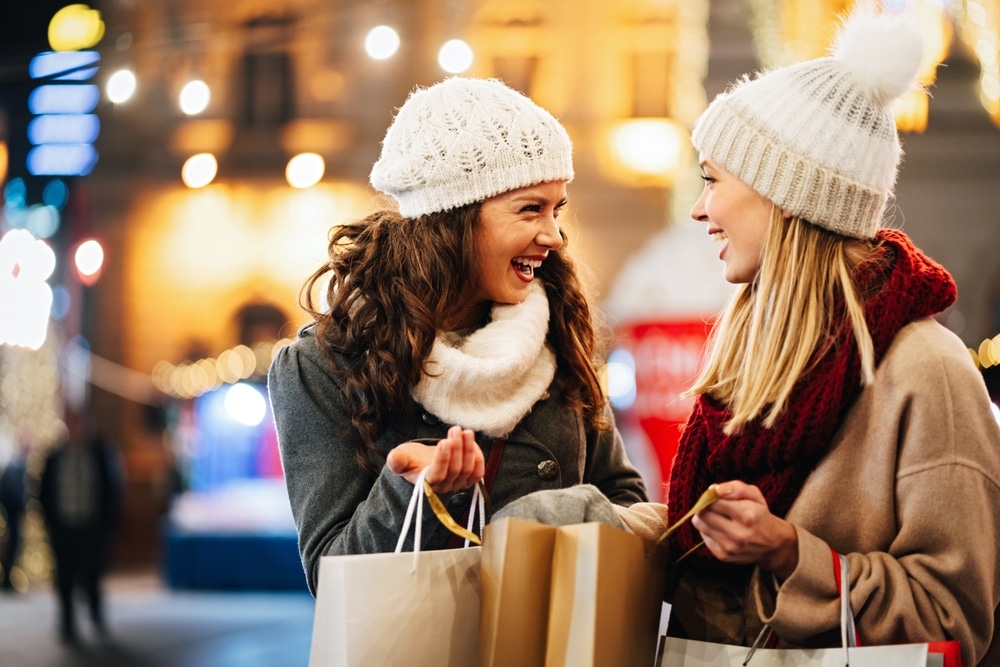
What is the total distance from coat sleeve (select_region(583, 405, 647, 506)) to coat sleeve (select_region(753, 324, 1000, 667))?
66cm

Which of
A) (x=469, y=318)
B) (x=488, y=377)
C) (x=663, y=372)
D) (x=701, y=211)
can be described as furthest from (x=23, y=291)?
(x=701, y=211)

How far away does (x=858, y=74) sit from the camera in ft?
5.85

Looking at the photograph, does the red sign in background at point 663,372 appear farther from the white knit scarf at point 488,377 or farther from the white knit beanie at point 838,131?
the white knit beanie at point 838,131

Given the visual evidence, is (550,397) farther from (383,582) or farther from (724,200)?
(383,582)

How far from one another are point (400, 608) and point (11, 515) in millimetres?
10277

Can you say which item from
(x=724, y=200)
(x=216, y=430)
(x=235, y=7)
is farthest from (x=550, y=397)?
(x=235, y=7)

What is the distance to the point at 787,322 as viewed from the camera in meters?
1.74

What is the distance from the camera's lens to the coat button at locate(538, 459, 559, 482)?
203 cm

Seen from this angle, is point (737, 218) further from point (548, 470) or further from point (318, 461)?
point (318, 461)

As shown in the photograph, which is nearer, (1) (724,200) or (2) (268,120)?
(1) (724,200)

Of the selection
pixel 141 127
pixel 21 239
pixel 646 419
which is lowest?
pixel 646 419

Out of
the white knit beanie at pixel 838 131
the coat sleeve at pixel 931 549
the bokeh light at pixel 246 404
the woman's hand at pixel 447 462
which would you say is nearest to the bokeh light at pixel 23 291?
the bokeh light at pixel 246 404

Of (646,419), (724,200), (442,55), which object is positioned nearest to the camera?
(724,200)

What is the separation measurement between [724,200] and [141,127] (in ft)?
38.3
